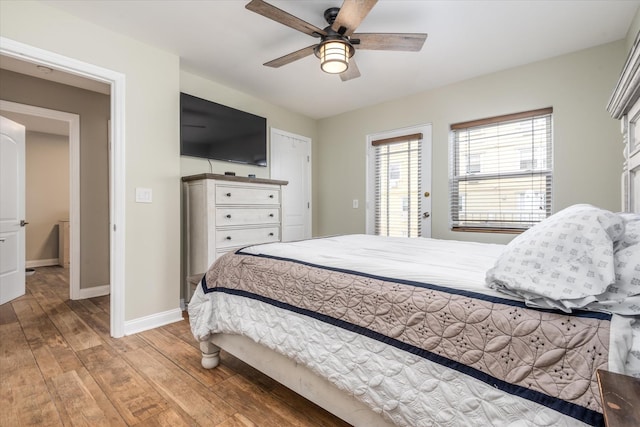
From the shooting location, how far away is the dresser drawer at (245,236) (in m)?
2.88

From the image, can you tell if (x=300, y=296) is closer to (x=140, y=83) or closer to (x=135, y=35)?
(x=140, y=83)

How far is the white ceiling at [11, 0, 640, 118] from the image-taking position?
6.97ft

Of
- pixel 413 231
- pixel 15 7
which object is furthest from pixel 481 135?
pixel 15 7

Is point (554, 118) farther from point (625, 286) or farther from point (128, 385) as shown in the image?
point (128, 385)

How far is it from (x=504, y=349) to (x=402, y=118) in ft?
11.3

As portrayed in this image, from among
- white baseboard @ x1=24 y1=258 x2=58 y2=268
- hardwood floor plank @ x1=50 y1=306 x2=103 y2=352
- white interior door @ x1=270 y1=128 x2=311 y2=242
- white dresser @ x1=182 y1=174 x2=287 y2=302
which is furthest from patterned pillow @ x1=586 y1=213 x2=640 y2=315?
white baseboard @ x1=24 y1=258 x2=58 y2=268

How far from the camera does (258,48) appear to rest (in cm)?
270

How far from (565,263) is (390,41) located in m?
1.88

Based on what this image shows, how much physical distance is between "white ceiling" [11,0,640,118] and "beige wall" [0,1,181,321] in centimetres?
14

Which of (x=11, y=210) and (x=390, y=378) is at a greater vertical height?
(x=11, y=210)

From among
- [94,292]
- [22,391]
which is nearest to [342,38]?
[22,391]

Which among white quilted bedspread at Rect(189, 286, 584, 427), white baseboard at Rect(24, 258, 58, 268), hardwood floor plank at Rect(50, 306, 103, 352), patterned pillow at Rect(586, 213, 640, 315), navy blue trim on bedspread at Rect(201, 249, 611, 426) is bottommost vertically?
hardwood floor plank at Rect(50, 306, 103, 352)

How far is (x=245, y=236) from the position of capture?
120 inches

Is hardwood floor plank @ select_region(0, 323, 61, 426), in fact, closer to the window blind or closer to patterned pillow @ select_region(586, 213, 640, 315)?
patterned pillow @ select_region(586, 213, 640, 315)
